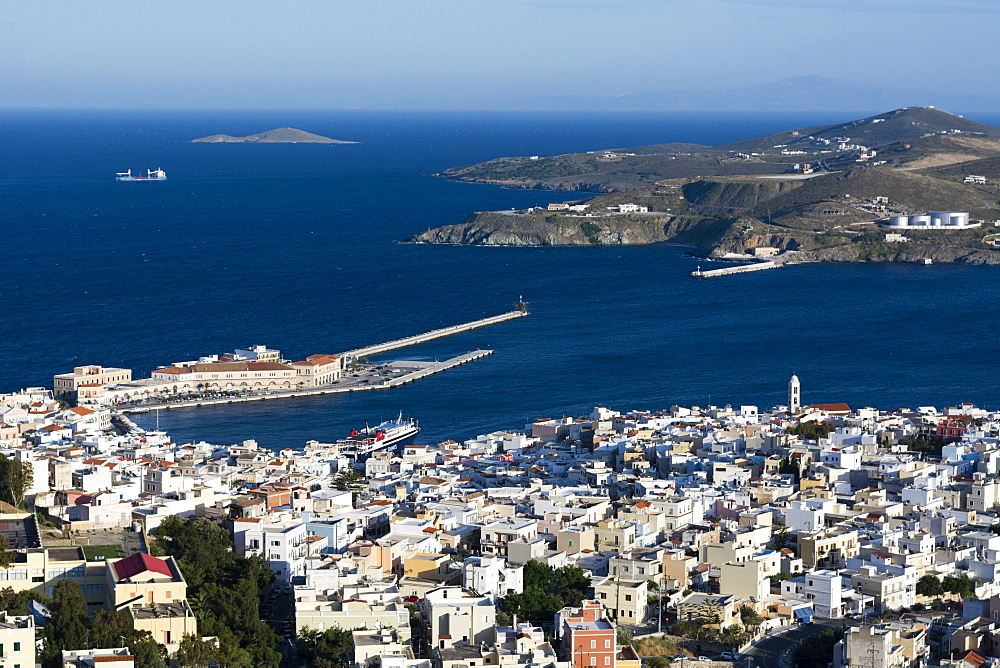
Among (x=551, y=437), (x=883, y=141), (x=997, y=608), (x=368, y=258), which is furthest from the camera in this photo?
(x=883, y=141)

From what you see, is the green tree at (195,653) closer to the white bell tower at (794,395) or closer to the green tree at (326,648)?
the green tree at (326,648)

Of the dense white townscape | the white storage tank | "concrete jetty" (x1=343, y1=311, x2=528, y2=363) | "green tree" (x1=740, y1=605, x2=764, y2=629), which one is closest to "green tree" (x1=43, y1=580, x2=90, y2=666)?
the dense white townscape

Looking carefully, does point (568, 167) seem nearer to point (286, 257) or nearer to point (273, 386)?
point (286, 257)

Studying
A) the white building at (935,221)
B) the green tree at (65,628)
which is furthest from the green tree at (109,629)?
the white building at (935,221)

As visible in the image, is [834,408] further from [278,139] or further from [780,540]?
[278,139]

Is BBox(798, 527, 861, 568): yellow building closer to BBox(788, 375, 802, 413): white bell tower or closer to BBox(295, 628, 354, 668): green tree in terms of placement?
BBox(295, 628, 354, 668): green tree

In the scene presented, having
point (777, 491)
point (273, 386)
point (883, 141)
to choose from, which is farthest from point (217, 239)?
point (883, 141)
